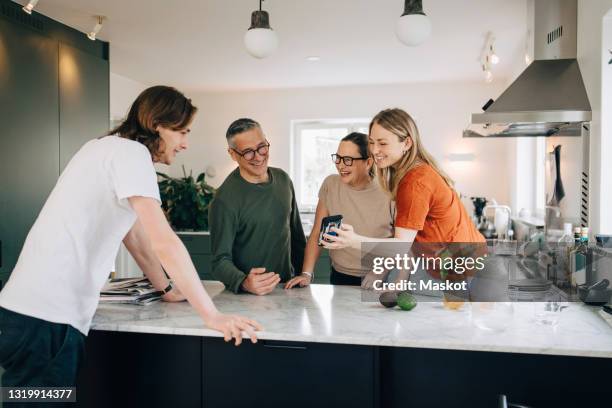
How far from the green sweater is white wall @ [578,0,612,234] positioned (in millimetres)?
1397

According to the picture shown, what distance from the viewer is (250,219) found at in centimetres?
218

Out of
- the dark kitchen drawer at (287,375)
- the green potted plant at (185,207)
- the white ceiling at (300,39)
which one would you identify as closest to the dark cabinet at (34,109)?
the white ceiling at (300,39)

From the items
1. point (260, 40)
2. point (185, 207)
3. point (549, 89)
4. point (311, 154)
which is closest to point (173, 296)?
point (260, 40)

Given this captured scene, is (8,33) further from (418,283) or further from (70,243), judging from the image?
(418,283)

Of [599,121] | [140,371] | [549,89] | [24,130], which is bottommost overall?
[140,371]

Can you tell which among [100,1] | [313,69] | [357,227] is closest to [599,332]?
[357,227]

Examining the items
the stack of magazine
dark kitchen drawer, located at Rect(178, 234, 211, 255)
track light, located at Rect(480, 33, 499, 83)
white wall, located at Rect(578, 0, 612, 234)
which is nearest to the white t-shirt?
the stack of magazine

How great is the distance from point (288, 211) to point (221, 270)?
0.42 metres

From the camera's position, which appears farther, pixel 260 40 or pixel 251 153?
pixel 260 40

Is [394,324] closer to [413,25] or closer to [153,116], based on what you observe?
[153,116]

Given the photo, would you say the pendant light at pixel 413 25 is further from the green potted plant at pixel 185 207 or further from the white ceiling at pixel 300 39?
the green potted plant at pixel 185 207

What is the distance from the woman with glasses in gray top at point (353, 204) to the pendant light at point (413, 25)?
49 cm

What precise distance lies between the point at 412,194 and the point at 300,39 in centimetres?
297

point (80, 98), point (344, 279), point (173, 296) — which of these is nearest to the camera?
point (173, 296)
